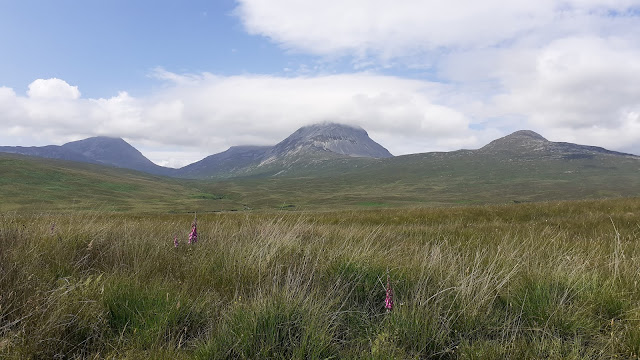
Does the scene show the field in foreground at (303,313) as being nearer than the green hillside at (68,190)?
Yes

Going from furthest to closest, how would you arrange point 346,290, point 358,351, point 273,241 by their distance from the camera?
point 273,241 < point 346,290 < point 358,351

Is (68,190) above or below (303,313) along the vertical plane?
below

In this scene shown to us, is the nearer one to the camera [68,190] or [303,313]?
[303,313]

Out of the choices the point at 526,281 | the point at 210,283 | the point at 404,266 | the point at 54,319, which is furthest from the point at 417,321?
the point at 54,319

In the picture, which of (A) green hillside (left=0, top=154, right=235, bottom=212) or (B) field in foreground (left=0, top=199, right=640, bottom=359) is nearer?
(B) field in foreground (left=0, top=199, right=640, bottom=359)

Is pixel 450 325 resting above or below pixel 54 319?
below

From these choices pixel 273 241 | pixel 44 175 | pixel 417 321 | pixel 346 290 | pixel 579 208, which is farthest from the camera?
pixel 44 175

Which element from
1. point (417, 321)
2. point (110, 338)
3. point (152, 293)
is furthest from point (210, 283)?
point (417, 321)

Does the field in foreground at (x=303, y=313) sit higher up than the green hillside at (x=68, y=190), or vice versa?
the field in foreground at (x=303, y=313)

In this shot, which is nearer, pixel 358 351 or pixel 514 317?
pixel 358 351

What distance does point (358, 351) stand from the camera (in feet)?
8.32

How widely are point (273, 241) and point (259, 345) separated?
2.87 metres

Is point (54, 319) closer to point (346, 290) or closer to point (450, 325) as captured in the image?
point (346, 290)

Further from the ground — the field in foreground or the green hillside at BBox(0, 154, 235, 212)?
the field in foreground
